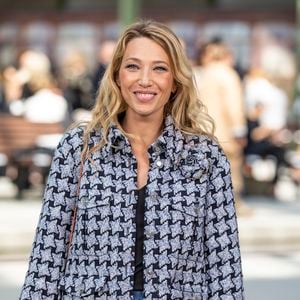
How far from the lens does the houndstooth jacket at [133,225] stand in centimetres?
387

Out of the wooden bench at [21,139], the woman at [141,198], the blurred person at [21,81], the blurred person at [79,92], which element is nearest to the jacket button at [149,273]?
the woman at [141,198]

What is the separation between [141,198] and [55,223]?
10.6 inches

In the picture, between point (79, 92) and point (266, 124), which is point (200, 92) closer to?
point (266, 124)

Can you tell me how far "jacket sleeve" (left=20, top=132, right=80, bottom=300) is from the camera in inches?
156

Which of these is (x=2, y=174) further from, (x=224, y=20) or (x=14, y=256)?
(x=224, y=20)

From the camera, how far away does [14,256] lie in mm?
11578

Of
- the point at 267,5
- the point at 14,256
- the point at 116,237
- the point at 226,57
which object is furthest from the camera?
the point at 267,5

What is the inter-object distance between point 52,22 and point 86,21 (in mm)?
720

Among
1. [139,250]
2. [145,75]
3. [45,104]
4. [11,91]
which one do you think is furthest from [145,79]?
[11,91]

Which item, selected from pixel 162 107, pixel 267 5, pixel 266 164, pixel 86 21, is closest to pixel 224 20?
pixel 267 5

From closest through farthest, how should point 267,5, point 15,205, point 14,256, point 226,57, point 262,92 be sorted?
point 14,256
point 226,57
point 15,205
point 262,92
point 267,5

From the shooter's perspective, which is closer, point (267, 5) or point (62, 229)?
point (62, 229)

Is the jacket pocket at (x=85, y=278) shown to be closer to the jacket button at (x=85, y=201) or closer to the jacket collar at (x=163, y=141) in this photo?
the jacket button at (x=85, y=201)

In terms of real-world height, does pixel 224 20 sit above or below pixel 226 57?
above
